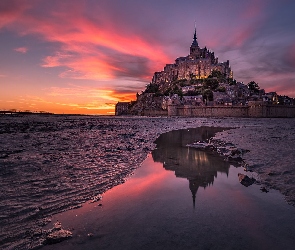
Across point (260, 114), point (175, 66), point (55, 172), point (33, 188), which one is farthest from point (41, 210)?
point (175, 66)

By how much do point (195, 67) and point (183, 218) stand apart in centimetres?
15379

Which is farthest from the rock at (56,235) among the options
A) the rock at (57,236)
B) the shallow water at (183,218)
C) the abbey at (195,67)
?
the abbey at (195,67)

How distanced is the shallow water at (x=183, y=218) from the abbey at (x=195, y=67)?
148 metres

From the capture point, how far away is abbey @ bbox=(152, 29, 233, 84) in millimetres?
143375

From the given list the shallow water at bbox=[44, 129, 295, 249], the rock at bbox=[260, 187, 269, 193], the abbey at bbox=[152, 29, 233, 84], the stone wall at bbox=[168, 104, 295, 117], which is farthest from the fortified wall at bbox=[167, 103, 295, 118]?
the shallow water at bbox=[44, 129, 295, 249]

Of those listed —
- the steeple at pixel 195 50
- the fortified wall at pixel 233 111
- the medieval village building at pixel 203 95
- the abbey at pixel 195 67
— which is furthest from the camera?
the steeple at pixel 195 50

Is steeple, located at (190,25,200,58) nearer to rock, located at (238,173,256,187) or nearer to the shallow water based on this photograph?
rock, located at (238,173,256,187)

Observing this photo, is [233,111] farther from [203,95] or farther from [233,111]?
[203,95]

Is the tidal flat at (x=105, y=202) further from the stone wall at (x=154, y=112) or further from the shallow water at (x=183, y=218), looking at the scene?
the stone wall at (x=154, y=112)

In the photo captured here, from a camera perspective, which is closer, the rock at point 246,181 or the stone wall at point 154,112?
the rock at point 246,181

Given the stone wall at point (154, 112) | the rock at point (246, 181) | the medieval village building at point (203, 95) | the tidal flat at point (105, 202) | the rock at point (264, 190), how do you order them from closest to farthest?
the tidal flat at point (105, 202), the rock at point (264, 190), the rock at point (246, 181), the medieval village building at point (203, 95), the stone wall at point (154, 112)

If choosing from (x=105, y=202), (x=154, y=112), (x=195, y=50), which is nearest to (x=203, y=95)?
(x=154, y=112)

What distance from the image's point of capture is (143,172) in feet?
24.2

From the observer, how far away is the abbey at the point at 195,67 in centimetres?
14338
